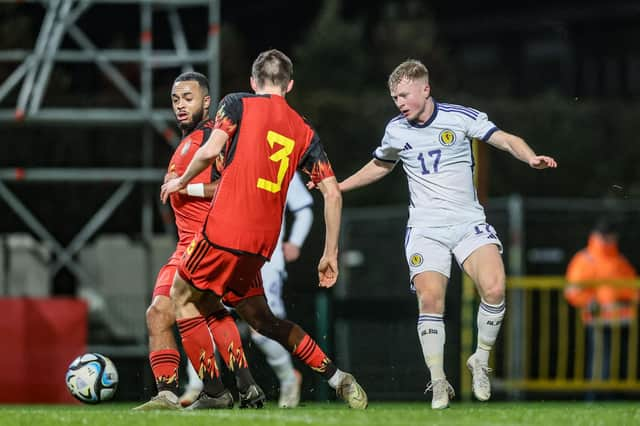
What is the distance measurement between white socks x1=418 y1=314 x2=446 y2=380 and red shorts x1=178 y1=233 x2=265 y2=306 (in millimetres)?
1093

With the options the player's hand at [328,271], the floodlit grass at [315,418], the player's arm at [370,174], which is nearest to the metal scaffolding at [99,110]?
the player's arm at [370,174]

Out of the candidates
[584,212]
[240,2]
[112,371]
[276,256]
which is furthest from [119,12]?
[112,371]

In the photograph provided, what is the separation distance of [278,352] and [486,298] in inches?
105

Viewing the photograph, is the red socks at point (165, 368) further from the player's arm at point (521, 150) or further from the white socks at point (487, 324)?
the player's arm at point (521, 150)

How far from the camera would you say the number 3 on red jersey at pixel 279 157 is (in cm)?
878

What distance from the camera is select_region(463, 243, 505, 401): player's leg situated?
9398mm

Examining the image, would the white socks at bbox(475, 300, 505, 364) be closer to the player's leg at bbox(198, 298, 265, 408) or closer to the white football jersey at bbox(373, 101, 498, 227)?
the white football jersey at bbox(373, 101, 498, 227)

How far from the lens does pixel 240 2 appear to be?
31.0 meters

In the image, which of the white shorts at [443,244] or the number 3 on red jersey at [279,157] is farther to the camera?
the white shorts at [443,244]

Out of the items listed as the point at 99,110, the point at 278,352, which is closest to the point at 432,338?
the point at 278,352

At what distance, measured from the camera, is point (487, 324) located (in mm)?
9578

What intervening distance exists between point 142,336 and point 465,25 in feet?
68.4

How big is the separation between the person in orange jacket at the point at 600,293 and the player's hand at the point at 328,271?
7668 mm

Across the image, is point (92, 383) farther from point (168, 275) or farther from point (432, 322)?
point (432, 322)
